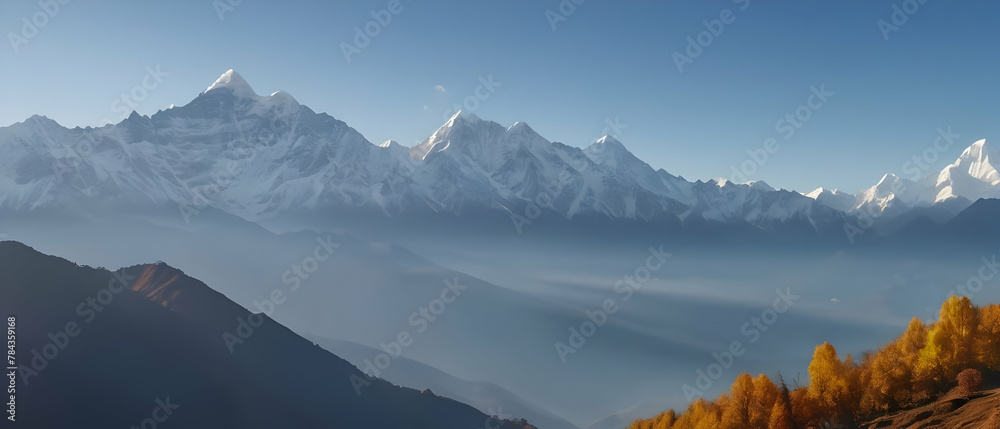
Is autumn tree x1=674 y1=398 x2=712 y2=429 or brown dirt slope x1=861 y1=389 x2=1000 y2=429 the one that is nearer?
brown dirt slope x1=861 y1=389 x2=1000 y2=429

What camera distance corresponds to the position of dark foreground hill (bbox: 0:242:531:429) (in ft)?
397

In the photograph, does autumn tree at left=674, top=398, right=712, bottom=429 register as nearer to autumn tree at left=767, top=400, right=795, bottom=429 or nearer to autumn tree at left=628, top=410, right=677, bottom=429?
autumn tree at left=628, top=410, right=677, bottom=429

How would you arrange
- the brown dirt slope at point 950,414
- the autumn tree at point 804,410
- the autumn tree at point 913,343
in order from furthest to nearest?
the autumn tree at point 913,343, the autumn tree at point 804,410, the brown dirt slope at point 950,414

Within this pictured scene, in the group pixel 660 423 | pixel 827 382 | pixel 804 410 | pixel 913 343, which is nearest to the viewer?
pixel 804 410

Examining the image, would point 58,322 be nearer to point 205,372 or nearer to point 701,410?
point 205,372

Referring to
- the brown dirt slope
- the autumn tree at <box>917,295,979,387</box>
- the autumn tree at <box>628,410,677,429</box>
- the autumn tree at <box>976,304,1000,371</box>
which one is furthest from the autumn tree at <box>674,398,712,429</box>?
the autumn tree at <box>976,304,1000,371</box>

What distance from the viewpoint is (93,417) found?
116500mm

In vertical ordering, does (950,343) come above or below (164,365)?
above

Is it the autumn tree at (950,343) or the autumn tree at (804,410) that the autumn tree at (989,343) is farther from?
the autumn tree at (804,410)

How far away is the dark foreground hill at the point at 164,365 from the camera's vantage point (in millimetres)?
121125

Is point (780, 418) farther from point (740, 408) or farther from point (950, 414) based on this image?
point (950, 414)

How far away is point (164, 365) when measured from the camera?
14012 centimetres

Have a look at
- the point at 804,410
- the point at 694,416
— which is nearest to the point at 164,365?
the point at 694,416

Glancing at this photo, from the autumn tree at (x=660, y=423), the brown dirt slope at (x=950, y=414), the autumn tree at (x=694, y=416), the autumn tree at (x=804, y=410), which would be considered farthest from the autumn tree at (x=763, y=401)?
the autumn tree at (x=660, y=423)
